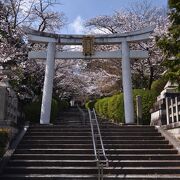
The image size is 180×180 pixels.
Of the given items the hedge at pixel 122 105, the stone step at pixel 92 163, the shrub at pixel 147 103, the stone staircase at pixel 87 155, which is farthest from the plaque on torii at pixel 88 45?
the stone step at pixel 92 163

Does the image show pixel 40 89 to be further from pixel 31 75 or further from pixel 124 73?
pixel 124 73

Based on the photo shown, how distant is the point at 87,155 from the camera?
12859 millimetres

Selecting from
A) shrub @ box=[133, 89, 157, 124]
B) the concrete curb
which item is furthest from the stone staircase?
shrub @ box=[133, 89, 157, 124]

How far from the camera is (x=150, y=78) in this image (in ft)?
85.6

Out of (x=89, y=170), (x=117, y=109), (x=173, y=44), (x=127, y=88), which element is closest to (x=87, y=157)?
(x=89, y=170)

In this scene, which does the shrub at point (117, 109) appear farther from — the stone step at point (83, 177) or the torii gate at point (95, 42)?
the stone step at point (83, 177)

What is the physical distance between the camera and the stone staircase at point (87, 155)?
38.4 ft

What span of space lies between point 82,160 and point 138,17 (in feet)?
69.4

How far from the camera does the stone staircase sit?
1170cm

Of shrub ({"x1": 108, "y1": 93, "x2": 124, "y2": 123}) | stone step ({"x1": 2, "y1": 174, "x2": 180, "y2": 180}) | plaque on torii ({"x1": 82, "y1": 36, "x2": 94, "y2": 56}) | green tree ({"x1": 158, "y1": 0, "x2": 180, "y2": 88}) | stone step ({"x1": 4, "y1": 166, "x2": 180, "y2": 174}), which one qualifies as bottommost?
stone step ({"x1": 2, "y1": 174, "x2": 180, "y2": 180})

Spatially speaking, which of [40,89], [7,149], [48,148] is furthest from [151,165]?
[40,89]

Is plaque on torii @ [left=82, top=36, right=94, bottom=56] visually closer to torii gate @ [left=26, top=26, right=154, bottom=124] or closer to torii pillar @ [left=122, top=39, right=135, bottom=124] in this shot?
torii gate @ [left=26, top=26, right=154, bottom=124]

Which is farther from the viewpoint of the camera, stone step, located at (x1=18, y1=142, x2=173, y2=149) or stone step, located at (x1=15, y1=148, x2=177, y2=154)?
stone step, located at (x1=18, y1=142, x2=173, y2=149)

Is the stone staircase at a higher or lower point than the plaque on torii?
lower
